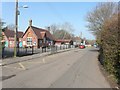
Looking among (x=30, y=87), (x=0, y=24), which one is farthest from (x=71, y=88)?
(x=0, y=24)

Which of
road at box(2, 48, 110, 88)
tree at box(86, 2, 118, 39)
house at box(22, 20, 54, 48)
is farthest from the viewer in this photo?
house at box(22, 20, 54, 48)

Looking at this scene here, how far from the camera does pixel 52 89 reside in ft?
33.4

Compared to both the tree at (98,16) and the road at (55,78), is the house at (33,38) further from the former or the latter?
the road at (55,78)

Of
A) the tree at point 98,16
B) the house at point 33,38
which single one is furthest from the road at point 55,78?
the house at point 33,38

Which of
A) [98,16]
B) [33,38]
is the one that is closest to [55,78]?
[98,16]

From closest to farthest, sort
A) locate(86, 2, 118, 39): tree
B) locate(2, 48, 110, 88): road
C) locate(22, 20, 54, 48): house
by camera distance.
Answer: locate(2, 48, 110, 88): road, locate(86, 2, 118, 39): tree, locate(22, 20, 54, 48): house

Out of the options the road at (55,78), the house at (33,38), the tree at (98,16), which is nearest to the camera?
the road at (55,78)

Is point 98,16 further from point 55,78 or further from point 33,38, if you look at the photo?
point 55,78

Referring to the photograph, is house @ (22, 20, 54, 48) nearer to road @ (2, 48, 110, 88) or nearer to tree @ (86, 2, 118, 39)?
tree @ (86, 2, 118, 39)

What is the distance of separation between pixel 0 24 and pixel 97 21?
34107 millimetres

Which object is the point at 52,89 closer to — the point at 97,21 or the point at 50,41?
the point at 97,21

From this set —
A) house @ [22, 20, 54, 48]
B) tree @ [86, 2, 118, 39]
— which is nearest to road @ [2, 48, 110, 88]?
tree @ [86, 2, 118, 39]

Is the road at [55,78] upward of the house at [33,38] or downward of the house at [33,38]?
downward

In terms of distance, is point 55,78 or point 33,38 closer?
point 55,78
